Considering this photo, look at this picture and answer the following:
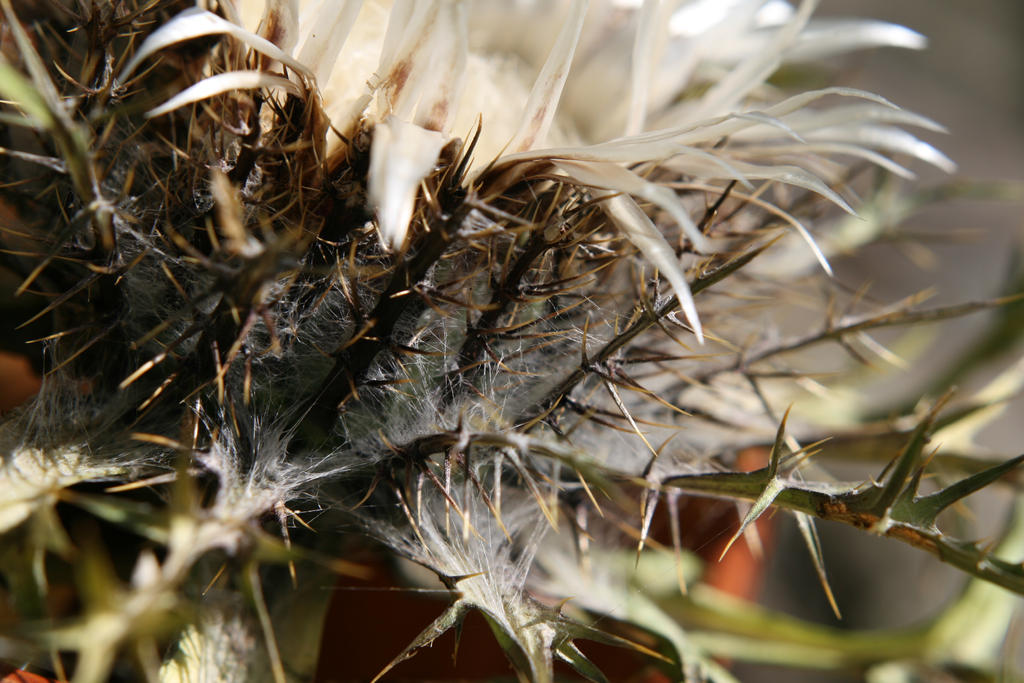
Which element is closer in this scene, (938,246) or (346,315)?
(346,315)

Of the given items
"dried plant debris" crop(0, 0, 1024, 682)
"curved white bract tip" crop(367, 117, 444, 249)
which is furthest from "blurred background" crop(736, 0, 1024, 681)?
"curved white bract tip" crop(367, 117, 444, 249)

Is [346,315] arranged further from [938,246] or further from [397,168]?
[938,246]

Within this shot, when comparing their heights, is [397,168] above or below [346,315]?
above

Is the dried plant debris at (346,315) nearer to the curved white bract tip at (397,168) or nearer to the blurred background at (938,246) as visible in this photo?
the curved white bract tip at (397,168)

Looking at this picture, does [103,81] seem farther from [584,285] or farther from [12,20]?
[584,285]

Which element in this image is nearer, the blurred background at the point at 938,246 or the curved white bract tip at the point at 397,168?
the curved white bract tip at the point at 397,168

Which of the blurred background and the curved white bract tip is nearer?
the curved white bract tip

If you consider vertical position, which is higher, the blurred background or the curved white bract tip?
the curved white bract tip

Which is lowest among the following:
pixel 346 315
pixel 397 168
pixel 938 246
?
pixel 938 246

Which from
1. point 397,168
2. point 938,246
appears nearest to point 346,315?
point 397,168

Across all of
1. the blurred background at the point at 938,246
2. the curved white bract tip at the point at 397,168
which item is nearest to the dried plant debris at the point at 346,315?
the curved white bract tip at the point at 397,168

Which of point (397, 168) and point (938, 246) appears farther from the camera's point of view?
point (938, 246)

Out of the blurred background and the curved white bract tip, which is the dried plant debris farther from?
the blurred background
